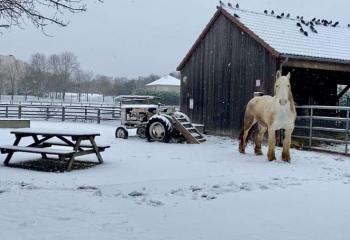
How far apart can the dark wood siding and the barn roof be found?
33 centimetres

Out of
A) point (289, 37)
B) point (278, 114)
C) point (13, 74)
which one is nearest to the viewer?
→ point (278, 114)

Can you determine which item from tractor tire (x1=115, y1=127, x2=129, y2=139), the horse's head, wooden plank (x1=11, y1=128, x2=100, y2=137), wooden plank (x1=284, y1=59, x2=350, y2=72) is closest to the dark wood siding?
wooden plank (x1=284, y1=59, x2=350, y2=72)

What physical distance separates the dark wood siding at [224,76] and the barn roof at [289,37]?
33 centimetres

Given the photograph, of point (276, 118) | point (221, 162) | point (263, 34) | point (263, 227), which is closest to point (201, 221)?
point (263, 227)

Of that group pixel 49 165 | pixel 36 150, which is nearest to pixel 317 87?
pixel 49 165

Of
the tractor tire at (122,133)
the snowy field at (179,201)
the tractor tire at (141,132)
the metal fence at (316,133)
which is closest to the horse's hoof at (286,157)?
the snowy field at (179,201)

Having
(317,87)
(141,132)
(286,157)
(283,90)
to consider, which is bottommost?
(286,157)

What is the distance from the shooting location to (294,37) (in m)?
17.0

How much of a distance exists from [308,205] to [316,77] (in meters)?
15.3

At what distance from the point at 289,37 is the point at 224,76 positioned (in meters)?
2.70

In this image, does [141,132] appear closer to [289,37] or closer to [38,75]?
[289,37]

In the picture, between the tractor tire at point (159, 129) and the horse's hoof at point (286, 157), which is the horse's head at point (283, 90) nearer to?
the horse's hoof at point (286, 157)

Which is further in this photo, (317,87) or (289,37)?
(317,87)

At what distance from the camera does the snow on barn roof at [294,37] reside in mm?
15922
